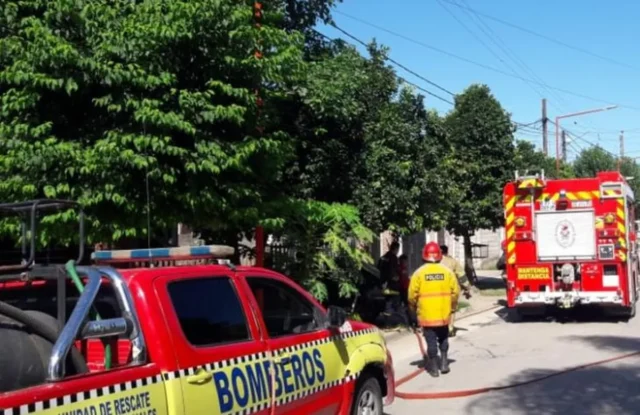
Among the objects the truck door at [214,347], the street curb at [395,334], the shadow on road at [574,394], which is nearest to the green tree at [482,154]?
the street curb at [395,334]

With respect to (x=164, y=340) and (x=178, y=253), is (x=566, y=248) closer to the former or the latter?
(x=178, y=253)

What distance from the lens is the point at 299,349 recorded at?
5.55 m

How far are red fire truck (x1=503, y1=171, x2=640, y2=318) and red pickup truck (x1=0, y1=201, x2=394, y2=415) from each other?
9.81m

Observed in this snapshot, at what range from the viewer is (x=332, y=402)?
5.88 meters

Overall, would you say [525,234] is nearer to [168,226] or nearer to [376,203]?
[376,203]

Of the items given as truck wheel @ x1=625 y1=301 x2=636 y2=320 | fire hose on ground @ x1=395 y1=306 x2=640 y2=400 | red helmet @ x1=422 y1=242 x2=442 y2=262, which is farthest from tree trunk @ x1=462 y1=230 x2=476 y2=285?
red helmet @ x1=422 y1=242 x2=442 y2=262

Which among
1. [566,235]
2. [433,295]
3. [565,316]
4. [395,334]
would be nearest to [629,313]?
[565,316]

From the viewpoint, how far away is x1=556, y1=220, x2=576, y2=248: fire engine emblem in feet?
49.7

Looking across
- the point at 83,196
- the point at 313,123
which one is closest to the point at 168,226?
the point at 83,196

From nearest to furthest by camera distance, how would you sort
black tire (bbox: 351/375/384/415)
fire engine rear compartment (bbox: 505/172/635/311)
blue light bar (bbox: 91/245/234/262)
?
blue light bar (bbox: 91/245/234/262) < black tire (bbox: 351/375/384/415) < fire engine rear compartment (bbox: 505/172/635/311)

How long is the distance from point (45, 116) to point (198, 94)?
1.55m

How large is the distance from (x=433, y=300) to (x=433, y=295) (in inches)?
2.9

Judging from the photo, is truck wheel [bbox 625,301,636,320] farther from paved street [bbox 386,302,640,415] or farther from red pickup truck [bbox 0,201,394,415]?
red pickup truck [bbox 0,201,394,415]

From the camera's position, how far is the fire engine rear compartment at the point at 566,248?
1483 centimetres
